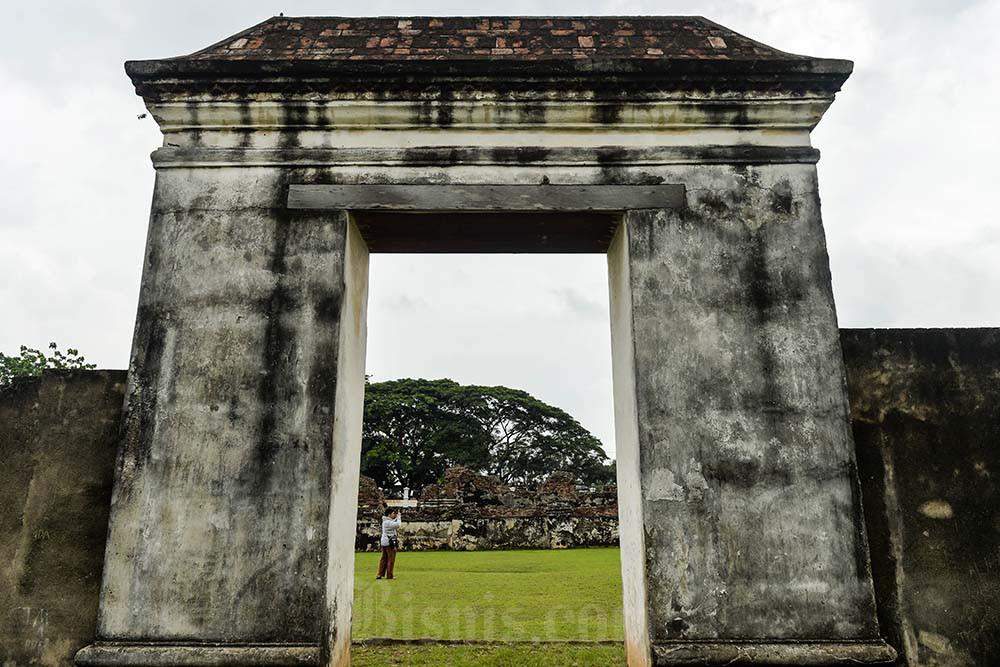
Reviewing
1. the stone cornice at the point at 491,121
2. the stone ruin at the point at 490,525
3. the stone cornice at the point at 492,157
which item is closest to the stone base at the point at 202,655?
the stone cornice at the point at 492,157

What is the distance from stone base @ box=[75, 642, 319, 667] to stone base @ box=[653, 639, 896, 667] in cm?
179

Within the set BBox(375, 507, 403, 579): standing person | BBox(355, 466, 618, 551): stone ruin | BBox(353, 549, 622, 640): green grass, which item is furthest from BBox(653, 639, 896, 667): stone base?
BBox(355, 466, 618, 551): stone ruin

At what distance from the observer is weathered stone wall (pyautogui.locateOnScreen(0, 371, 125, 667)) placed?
4125 mm

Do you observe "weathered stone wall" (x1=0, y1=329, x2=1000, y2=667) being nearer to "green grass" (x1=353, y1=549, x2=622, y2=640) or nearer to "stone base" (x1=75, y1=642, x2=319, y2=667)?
"stone base" (x1=75, y1=642, x2=319, y2=667)

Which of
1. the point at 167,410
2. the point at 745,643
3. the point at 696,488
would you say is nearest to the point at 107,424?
the point at 167,410

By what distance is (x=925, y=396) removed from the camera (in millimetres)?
4352

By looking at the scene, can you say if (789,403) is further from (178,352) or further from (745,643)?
(178,352)

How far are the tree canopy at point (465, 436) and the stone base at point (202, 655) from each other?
30.0m

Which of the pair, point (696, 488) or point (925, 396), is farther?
point (925, 396)

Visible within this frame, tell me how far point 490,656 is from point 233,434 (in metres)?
2.46

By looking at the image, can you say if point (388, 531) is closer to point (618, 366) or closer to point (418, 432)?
point (618, 366)

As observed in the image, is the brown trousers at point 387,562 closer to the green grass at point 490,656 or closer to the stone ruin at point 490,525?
the green grass at point 490,656

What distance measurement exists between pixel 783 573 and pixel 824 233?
1959 mm

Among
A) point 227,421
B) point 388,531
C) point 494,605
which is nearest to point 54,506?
point 227,421
